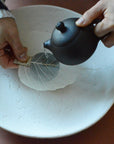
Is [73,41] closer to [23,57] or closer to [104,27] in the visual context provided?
[104,27]

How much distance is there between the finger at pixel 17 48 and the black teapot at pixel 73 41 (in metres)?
0.14

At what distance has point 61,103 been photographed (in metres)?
0.53

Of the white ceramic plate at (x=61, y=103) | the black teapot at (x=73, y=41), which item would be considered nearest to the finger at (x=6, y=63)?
the white ceramic plate at (x=61, y=103)

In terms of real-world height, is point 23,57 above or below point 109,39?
below

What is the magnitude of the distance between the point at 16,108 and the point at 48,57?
194 millimetres

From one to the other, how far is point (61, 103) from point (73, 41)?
18 cm

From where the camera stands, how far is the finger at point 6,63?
0.58 m

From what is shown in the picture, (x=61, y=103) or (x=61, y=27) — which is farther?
(x=61, y=103)

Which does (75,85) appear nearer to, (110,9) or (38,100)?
(38,100)

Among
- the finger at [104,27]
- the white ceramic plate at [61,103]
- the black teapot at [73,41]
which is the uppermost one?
the finger at [104,27]

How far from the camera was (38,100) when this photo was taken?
0.54 metres

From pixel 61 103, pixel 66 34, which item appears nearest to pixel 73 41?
pixel 66 34

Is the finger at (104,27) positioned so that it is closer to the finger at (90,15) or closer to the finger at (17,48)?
the finger at (90,15)

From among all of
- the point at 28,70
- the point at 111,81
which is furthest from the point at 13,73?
the point at 111,81
